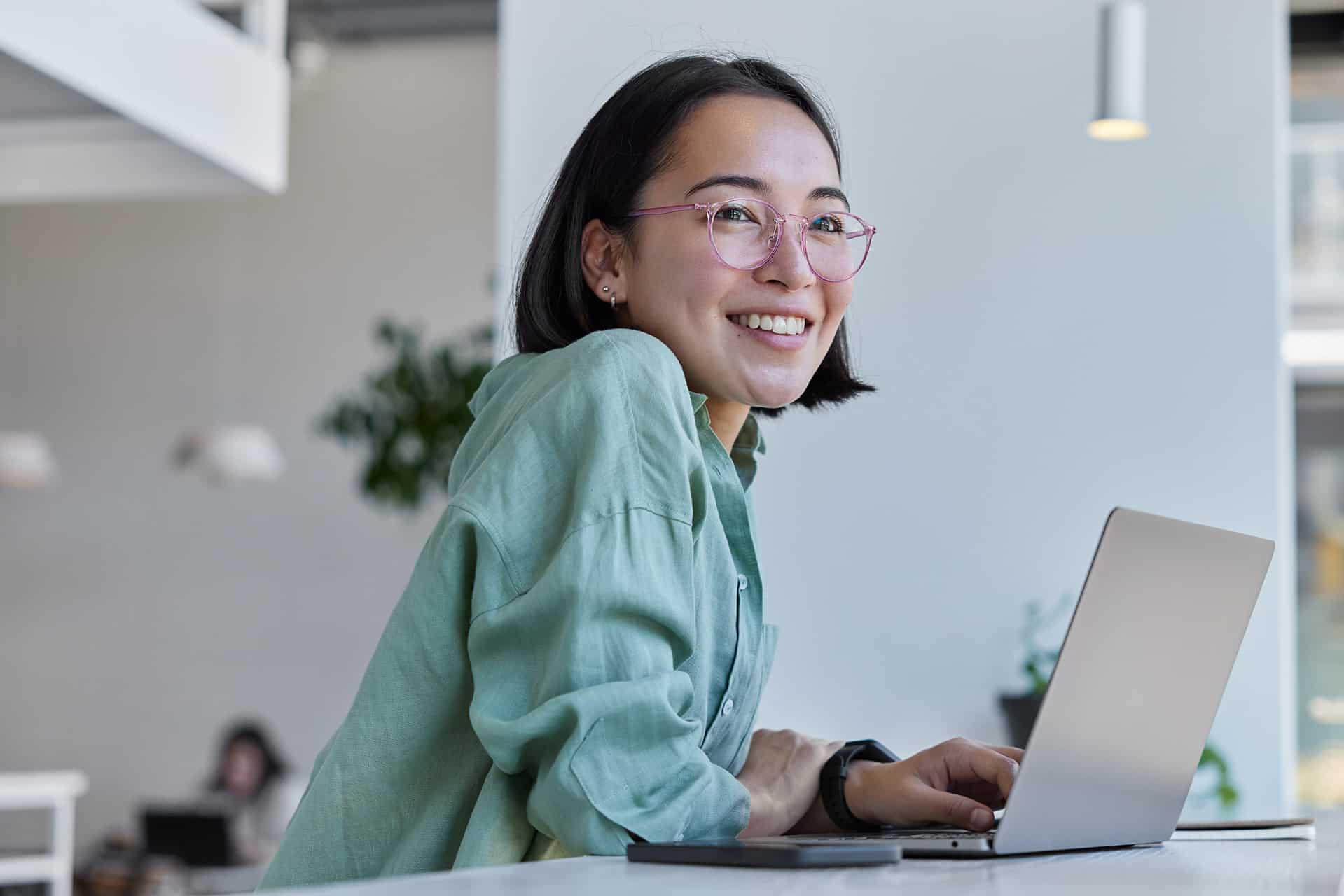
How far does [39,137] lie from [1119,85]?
2.72 m

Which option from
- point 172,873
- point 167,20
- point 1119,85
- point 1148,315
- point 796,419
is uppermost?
point 167,20

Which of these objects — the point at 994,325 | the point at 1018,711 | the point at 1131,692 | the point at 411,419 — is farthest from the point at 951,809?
the point at 411,419

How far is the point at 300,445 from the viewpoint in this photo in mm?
8039

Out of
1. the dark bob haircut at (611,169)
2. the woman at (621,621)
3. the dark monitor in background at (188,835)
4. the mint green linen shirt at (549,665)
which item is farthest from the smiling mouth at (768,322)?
the dark monitor in background at (188,835)

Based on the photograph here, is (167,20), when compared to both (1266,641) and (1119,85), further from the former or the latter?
(1266,641)

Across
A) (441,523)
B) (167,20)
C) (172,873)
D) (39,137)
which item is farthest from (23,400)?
(441,523)

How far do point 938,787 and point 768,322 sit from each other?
14.7 inches

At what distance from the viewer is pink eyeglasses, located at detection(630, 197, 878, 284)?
1.16 metres

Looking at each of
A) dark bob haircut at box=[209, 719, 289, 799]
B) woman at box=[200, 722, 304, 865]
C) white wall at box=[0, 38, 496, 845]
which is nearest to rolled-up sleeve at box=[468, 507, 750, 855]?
woman at box=[200, 722, 304, 865]

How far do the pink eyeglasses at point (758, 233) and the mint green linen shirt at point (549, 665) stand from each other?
0.23 metres

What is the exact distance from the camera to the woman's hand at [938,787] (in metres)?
1.02

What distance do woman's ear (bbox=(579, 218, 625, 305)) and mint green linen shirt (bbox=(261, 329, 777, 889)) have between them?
0.28 meters

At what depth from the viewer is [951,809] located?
40.0 inches

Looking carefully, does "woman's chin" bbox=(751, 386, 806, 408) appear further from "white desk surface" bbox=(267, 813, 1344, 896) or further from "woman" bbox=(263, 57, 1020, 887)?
"white desk surface" bbox=(267, 813, 1344, 896)
